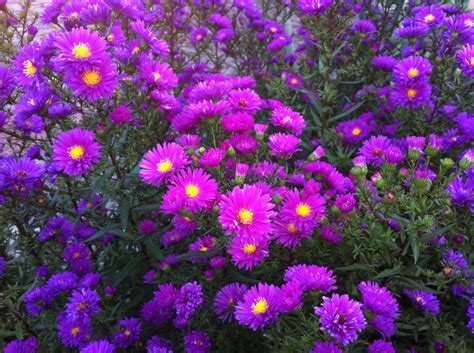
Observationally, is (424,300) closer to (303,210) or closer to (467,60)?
(303,210)

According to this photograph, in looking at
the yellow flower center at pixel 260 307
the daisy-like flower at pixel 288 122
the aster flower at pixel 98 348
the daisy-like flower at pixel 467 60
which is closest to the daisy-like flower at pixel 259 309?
the yellow flower center at pixel 260 307

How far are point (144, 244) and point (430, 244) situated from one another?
1051mm

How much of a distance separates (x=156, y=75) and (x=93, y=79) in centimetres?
28

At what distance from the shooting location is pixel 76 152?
1.37 meters

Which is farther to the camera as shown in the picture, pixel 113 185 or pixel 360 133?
pixel 360 133

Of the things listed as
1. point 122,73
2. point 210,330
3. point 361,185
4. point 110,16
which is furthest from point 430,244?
point 110,16

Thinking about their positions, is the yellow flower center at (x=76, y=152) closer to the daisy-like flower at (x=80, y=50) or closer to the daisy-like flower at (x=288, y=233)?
the daisy-like flower at (x=80, y=50)

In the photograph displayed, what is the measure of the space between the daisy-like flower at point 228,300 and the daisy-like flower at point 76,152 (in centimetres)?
58

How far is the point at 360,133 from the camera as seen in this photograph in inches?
85.6

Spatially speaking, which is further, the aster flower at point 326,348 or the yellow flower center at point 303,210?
the yellow flower center at point 303,210

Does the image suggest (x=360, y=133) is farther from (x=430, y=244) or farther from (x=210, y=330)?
(x=210, y=330)

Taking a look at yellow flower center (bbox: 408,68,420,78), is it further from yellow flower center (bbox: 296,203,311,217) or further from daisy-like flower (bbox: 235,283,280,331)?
daisy-like flower (bbox: 235,283,280,331)

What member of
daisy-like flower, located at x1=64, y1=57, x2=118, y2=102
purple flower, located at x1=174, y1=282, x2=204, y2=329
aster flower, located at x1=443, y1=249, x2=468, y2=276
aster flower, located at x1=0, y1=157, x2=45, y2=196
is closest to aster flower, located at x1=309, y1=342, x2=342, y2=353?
purple flower, located at x1=174, y1=282, x2=204, y2=329

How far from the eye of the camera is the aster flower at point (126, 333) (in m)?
1.44
